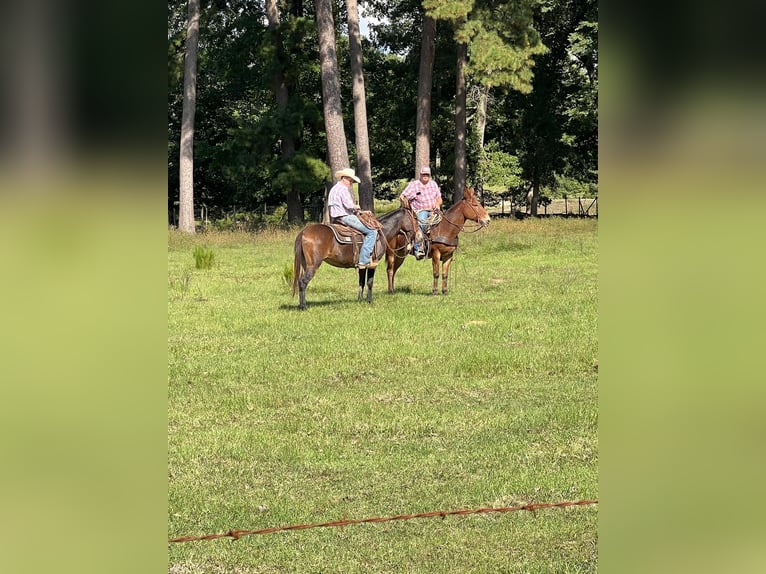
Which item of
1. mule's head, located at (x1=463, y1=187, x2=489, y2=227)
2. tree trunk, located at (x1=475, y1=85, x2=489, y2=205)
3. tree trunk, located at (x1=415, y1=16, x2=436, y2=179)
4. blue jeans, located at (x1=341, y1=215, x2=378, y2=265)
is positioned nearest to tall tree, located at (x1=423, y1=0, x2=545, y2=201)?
tree trunk, located at (x1=415, y1=16, x2=436, y2=179)

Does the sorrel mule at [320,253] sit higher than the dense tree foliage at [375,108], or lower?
lower

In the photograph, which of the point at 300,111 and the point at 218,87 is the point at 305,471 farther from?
the point at 218,87

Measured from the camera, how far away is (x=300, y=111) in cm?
3528

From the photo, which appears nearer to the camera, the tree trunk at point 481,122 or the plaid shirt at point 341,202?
the plaid shirt at point 341,202

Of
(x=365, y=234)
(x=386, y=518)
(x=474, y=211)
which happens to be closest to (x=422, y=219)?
(x=474, y=211)

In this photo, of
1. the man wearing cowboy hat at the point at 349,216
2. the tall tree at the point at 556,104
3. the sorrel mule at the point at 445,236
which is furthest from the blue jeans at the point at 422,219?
the tall tree at the point at 556,104

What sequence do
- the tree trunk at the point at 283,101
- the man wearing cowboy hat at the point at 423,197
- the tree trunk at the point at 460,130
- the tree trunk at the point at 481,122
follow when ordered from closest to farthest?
the man wearing cowboy hat at the point at 423,197
the tree trunk at the point at 460,130
the tree trunk at the point at 283,101
the tree trunk at the point at 481,122

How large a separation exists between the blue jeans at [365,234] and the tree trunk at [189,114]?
18.1 meters

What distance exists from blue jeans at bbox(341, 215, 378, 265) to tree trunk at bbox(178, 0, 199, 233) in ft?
59.5

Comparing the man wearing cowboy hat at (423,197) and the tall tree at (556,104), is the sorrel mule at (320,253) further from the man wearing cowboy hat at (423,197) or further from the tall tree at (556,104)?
the tall tree at (556,104)

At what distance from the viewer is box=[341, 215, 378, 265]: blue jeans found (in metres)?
14.6

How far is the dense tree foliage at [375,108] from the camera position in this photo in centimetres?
3584

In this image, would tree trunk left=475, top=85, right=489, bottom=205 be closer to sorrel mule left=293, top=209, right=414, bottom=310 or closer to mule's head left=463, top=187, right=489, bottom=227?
mule's head left=463, top=187, right=489, bottom=227
